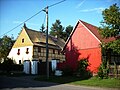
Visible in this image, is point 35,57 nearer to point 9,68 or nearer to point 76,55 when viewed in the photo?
point 9,68

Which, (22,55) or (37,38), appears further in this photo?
(22,55)

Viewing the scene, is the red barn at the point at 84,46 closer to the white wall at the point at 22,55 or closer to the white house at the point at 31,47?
the white house at the point at 31,47

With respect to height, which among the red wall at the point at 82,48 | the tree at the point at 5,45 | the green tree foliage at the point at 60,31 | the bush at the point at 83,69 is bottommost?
the bush at the point at 83,69

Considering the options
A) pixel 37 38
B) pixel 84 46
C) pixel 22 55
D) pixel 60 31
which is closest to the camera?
pixel 84 46

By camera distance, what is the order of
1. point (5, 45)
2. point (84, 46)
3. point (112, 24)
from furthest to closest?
1. point (5, 45)
2. point (84, 46)
3. point (112, 24)

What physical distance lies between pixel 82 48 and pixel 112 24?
386 inches

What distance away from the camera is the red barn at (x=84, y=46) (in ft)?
102

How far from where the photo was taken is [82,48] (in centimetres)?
3338

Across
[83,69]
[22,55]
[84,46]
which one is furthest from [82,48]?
[22,55]

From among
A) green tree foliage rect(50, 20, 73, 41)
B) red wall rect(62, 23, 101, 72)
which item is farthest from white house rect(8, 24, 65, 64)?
green tree foliage rect(50, 20, 73, 41)

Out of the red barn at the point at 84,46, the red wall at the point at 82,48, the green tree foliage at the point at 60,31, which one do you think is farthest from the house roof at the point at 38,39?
the green tree foliage at the point at 60,31

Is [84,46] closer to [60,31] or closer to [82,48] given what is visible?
[82,48]

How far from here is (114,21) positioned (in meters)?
23.7

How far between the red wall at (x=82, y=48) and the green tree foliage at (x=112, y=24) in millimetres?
6065
